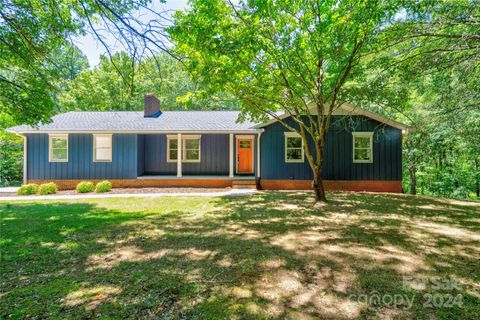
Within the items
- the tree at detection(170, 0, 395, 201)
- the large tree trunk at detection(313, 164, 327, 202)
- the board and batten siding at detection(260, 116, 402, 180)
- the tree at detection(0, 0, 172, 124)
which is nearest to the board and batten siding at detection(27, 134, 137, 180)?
the tree at detection(0, 0, 172, 124)

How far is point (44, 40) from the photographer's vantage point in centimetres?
707

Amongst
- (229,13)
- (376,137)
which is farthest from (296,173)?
(229,13)

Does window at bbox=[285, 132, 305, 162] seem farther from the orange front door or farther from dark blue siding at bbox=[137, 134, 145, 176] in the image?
dark blue siding at bbox=[137, 134, 145, 176]

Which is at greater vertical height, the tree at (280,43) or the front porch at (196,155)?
the tree at (280,43)

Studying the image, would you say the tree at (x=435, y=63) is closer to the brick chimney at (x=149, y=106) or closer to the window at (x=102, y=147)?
the brick chimney at (x=149, y=106)

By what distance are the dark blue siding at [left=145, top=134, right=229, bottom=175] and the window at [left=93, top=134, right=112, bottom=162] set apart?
1.97m

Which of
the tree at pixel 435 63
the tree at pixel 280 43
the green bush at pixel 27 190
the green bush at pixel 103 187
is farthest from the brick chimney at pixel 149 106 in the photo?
the tree at pixel 435 63

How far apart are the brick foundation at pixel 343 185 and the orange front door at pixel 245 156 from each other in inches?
78.3

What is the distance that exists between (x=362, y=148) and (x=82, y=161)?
47.8ft

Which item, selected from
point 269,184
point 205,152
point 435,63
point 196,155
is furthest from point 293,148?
point 435,63

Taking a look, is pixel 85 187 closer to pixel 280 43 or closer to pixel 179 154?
pixel 179 154

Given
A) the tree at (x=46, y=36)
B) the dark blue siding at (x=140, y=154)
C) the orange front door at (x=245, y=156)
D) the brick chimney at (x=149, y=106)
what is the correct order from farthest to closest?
the brick chimney at (x=149, y=106), the orange front door at (x=245, y=156), the dark blue siding at (x=140, y=154), the tree at (x=46, y=36)

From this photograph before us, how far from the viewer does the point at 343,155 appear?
12.2 m

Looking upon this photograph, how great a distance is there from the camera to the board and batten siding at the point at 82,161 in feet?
42.6
